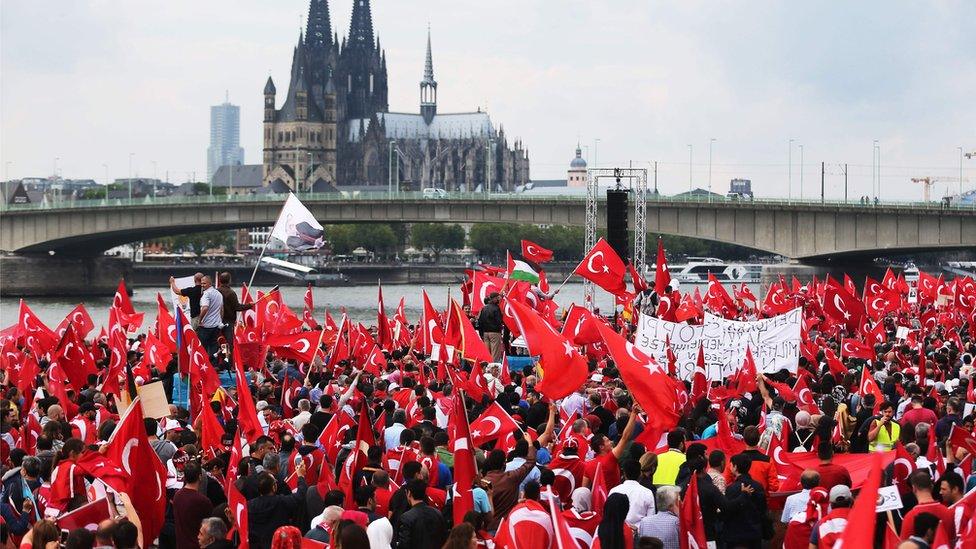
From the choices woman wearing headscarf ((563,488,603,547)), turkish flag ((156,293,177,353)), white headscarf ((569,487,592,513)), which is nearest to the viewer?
woman wearing headscarf ((563,488,603,547))

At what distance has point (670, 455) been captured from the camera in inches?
448

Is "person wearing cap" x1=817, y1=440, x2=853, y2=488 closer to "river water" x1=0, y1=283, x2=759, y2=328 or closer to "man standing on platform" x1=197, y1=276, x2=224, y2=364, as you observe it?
"man standing on platform" x1=197, y1=276, x2=224, y2=364

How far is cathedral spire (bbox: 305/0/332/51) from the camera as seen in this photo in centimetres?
19515

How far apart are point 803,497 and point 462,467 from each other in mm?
2276

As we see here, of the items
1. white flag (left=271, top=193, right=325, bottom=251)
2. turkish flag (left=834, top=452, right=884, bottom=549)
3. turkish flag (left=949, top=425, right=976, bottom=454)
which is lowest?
turkish flag (left=949, top=425, right=976, bottom=454)

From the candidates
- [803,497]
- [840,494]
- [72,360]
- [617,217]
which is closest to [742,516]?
[803,497]

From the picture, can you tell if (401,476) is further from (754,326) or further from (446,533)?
(754,326)

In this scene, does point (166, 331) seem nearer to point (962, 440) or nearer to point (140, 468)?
point (140, 468)

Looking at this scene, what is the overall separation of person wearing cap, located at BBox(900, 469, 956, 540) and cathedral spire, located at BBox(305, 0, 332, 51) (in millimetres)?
189694

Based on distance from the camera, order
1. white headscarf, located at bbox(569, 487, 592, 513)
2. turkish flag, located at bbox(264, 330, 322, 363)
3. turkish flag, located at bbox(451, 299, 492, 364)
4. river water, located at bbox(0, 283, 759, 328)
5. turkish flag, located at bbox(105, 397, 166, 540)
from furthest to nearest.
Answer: river water, located at bbox(0, 283, 759, 328) < turkish flag, located at bbox(264, 330, 322, 363) < turkish flag, located at bbox(451, 299, 492, 364) < white headscarf, located at bbox(569, 487, 592, 513) < turkish flag, located at bbox(105, 397, 166, 540)

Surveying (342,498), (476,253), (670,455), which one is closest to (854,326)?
(670,455)

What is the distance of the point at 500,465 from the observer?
1066 cm

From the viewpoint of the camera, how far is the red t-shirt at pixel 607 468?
36.0ft

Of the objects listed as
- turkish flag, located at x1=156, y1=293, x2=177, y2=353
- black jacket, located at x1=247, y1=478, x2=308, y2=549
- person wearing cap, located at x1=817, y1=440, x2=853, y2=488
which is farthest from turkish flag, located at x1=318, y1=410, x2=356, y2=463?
turkish flag, located at x1=156, y1=293, x2=177, y2=353
